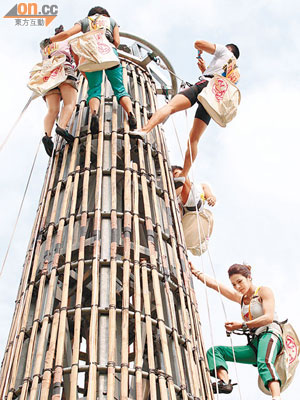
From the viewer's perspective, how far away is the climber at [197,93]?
908 cm

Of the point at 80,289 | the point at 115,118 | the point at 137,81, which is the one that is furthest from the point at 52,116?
the point at 80,289

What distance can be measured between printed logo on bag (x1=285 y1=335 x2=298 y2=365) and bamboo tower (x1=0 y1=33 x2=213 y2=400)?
41.5 inches

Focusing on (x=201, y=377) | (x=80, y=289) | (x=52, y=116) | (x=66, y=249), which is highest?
(x=52, y=116)

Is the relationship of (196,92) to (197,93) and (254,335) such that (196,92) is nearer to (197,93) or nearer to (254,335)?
(197,93)

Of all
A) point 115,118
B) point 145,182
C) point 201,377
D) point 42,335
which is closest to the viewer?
point 42,335

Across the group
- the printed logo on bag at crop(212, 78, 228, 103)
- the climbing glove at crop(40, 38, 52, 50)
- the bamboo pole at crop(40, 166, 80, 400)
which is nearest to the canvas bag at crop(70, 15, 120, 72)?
the climbing glove at crop(40, 38, 52, 50)

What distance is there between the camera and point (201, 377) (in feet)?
22.3

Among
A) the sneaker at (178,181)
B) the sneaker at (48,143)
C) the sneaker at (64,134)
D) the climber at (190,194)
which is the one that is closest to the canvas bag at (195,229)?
the climber at (190,194)

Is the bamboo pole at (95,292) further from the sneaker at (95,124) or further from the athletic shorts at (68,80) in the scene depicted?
the athletic shorts at (68,80)

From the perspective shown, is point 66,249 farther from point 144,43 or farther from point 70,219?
point 144,43

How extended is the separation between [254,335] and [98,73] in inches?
165

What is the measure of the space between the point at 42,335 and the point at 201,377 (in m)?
1.78

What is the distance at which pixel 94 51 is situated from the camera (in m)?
8.62

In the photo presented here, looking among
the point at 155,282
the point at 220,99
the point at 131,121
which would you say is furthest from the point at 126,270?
the point at 220,99
